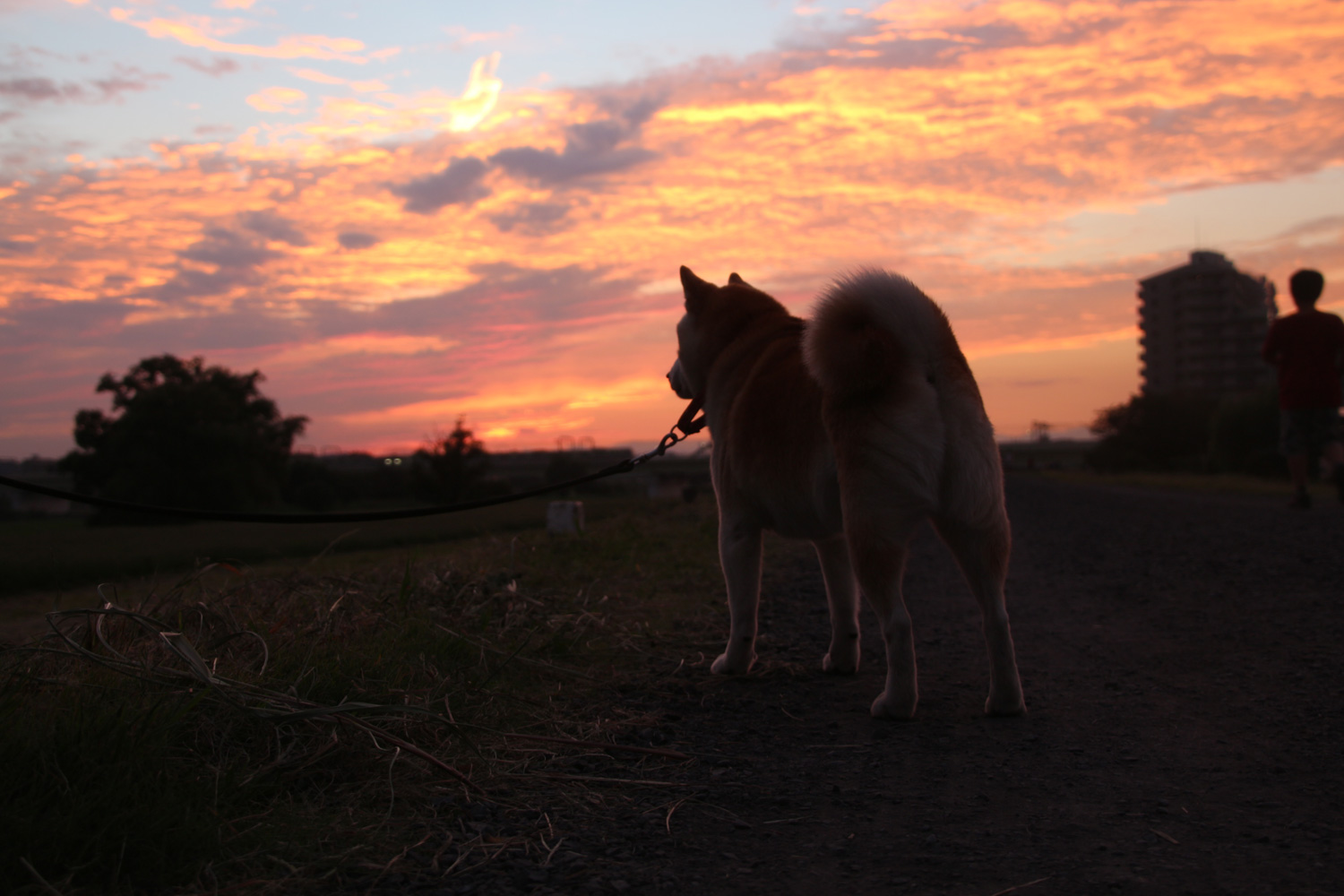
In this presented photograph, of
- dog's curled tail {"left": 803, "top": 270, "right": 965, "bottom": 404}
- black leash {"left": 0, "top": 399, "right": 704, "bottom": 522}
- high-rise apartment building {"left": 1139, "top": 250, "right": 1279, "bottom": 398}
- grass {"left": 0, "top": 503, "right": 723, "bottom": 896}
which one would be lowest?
grass {"left": 0, "top": 503, "right": 723, "bottom": 896}

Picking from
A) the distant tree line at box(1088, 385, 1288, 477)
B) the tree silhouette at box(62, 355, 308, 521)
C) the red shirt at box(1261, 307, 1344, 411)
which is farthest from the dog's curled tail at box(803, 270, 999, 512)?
the distant tree line at box(1088, 385, 1288, 477)

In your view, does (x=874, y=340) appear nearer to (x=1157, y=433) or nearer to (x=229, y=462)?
(x=229, y=462)

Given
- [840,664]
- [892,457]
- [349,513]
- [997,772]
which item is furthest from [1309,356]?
[349,513]

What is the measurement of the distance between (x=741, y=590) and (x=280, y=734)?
209 centimetres

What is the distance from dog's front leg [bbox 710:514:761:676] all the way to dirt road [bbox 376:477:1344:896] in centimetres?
12

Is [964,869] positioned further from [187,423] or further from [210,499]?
[187,423]

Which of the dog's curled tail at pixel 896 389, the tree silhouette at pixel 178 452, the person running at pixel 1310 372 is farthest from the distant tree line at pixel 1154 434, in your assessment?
the dog's curled tail at pixel 896 389

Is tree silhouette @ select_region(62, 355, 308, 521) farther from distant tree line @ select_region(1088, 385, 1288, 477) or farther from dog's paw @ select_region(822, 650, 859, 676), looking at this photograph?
distant tree line @ select_region(1088, 385, 1288, 477)

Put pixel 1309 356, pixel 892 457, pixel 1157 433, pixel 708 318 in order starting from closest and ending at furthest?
pixel 892 457, pixel 708 318, pixel 1309 356, pixel 1157 433

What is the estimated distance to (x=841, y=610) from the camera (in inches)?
160

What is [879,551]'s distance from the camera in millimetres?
3129

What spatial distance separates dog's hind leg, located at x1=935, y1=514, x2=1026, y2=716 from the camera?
321 cm

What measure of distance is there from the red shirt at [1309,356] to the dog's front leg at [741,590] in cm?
782

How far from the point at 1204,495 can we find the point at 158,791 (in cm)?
1834
